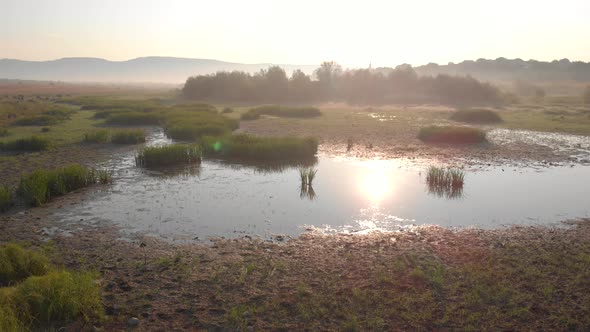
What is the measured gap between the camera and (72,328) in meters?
6.40

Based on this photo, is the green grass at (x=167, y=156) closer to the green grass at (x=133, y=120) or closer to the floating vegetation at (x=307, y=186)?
→ the floating vegetation at (x=307, y=186)

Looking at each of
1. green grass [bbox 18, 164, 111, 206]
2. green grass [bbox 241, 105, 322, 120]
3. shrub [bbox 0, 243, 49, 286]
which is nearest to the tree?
green grass [bbox 241, 105, 322, 120]

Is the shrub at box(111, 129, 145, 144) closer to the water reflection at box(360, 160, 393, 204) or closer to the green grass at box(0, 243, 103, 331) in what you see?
the water reflection at box(360, 160, 393, 204)

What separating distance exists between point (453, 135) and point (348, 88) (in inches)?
1874

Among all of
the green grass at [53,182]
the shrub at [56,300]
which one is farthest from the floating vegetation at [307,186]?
the shrub at [56,300]

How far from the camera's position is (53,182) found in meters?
14.0

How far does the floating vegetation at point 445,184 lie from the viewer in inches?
598

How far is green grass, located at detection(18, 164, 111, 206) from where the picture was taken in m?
12.9

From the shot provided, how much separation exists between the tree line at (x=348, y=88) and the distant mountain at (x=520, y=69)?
5361 centimetres

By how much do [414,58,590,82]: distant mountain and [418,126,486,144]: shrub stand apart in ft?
313

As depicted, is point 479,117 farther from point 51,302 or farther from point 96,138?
point 51,302

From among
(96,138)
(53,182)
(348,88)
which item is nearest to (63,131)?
(96,138)

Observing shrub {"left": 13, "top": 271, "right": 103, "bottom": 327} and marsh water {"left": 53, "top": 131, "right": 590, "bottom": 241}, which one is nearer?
shrub {"left": 13, "top": 271, "right": 103, "bottom": 327}

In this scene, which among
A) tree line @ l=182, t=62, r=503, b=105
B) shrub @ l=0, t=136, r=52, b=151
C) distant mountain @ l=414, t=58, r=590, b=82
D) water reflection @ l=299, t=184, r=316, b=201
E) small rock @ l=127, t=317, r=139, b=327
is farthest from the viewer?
distant mountain @ l=414, t=58, r=590, b=82
